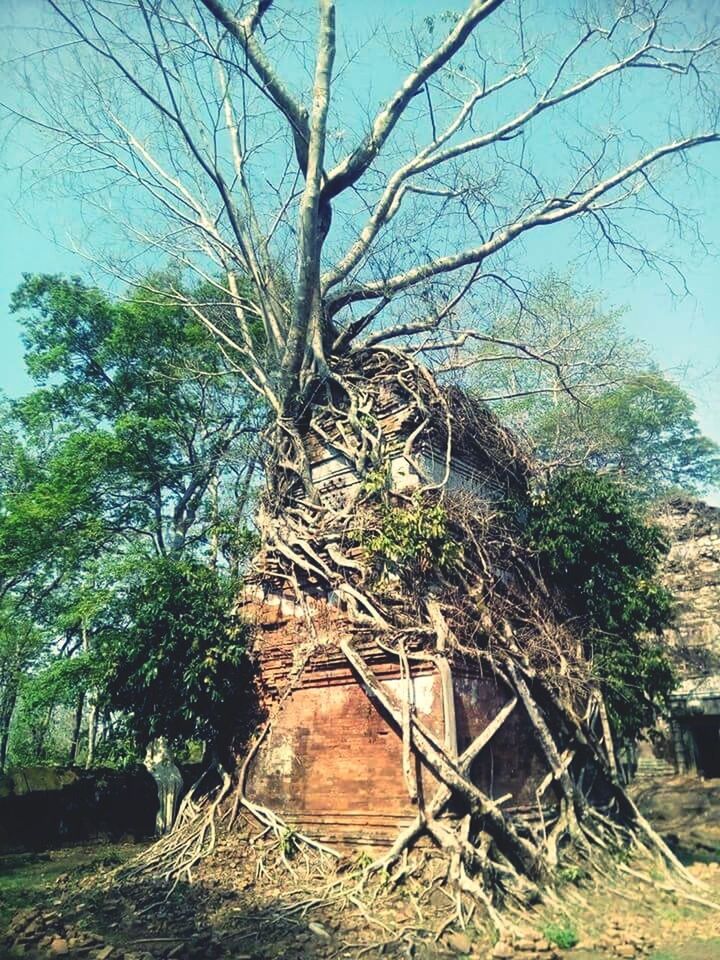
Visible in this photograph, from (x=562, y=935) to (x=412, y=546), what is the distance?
405 cm

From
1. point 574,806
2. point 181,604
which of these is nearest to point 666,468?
point 574,806

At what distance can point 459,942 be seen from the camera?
5824 mm

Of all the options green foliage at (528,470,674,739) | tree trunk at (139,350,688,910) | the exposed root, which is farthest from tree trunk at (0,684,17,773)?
green foliage at (528,470,674,739)

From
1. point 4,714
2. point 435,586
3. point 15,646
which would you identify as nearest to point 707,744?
point 435,586

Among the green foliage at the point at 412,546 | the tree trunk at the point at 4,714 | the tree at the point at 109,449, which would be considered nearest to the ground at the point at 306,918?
the green foliage at the point at 412,546

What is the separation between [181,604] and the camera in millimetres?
9188

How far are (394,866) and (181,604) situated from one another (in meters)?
4.26

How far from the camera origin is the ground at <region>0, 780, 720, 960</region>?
18.8 feet

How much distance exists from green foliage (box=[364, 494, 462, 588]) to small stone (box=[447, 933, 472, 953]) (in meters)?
3.48

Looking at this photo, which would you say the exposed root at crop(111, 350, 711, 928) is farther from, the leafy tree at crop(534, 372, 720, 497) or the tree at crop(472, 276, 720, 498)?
the leafy tree at crop(534, 372, 720, 497)

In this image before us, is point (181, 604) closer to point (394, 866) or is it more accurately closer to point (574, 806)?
point (394, 866)

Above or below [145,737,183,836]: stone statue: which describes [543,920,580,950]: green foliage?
below

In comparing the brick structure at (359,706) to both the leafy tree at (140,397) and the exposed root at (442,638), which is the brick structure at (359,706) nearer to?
the exposed root at (442,638)

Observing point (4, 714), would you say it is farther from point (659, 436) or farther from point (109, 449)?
point (659, 436)
